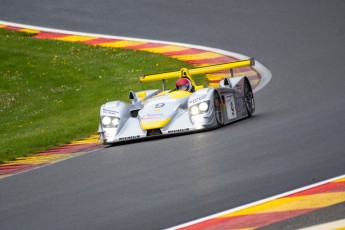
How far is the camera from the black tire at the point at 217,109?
13.8 meters

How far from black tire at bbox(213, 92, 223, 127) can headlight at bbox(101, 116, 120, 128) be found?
4.63 ft

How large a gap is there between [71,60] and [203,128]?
11136 mm

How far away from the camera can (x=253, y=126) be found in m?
13.6

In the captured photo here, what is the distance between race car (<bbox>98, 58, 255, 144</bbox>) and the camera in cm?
1362

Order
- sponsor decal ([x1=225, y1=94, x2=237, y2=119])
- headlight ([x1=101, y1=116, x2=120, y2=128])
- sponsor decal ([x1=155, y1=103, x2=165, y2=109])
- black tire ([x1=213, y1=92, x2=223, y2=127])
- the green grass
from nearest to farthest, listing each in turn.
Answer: black tire ([x1=213, y1=92, x2=223, y2=127]) → sponsor decal ([x1=155, y1=103, x2=165, y2=109]) → headlight ([x1=101, y1=116, x2=120, y2=128]) → sponsor decal ([x1=225, y1=94, x2=237, y2=119]) → the green grass

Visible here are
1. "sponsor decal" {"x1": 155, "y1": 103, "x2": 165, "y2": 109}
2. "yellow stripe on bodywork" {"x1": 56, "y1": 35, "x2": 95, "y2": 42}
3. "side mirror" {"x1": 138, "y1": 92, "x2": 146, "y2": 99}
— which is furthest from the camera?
"yellow stripe on bodywork" {"x1": 56, "y1": 35, "x2": 95, "y2": 42}

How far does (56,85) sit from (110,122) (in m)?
8.19

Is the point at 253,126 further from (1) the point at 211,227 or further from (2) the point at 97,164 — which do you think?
(1) the point at 211,227

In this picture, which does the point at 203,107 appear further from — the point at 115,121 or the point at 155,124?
the point at 115,121

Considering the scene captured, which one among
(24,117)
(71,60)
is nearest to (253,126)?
(24,117)

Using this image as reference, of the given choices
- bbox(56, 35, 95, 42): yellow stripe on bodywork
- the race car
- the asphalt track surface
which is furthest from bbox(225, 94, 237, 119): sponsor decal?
bbox(56, 35, 95, 42): yellow stripe on bodywork

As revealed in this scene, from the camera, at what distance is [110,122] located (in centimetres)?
1414

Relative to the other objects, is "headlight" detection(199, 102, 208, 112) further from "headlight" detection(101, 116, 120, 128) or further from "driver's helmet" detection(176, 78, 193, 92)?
"headlight" detection(101, 116, 120, 128)

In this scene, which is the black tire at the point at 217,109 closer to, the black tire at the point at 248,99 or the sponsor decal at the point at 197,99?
the sponsor decal at the point at 197,99
